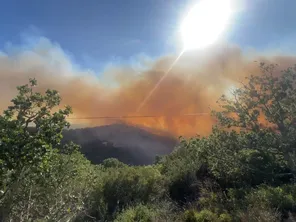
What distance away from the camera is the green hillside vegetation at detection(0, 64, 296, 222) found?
36.1ft

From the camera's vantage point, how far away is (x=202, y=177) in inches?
837

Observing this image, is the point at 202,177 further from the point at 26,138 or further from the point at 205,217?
the point at 26,138

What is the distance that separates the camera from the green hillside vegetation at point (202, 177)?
1100 cm

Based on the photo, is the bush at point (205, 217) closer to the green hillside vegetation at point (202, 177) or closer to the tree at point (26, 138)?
the green hillside vegetation at point (202, 177)

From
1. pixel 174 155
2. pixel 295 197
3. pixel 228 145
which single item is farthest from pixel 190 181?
pixel 295 197

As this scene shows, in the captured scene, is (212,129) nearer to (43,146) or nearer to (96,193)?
(96,193)

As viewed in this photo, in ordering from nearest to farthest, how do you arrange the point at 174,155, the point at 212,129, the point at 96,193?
the point at 96,193 < the point at 212,129 < the point at 174,155

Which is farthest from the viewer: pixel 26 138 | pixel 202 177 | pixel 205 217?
pixel 202 177

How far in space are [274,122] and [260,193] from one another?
7.18 meters

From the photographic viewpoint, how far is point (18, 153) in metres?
8.72

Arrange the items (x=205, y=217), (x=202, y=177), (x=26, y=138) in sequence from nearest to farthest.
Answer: (x=26, y=138)
(x=205, y=217)
(x=202, y=177)

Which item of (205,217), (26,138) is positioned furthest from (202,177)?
(26,138)

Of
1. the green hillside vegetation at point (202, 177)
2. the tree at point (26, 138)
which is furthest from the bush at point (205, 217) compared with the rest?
the tree at point (26, 138)

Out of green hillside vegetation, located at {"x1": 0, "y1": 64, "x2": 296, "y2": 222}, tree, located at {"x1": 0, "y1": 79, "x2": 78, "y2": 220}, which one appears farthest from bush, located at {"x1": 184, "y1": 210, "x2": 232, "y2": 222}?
tree, located at {"x1": 0, "y1": 79, "x2": 78, "y2": 220}
